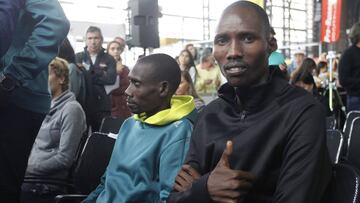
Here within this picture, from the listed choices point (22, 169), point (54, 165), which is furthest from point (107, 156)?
point (22, 169)

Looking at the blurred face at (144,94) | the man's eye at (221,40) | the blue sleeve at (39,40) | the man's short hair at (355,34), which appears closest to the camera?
the man's eye at (221,40)

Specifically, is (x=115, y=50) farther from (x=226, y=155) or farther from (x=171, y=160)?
(x=226, y=155)

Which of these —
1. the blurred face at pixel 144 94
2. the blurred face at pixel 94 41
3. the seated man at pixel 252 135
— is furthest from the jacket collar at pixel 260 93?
the blurred face at pixel 94 41

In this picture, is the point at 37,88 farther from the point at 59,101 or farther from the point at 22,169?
the point at 59,101

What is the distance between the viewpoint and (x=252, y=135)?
1.42 metres

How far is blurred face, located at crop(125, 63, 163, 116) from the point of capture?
229 cm

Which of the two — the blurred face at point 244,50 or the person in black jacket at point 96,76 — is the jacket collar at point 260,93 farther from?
the person in black jacket at point 96,76

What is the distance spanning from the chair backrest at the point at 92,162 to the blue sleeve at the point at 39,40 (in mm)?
642

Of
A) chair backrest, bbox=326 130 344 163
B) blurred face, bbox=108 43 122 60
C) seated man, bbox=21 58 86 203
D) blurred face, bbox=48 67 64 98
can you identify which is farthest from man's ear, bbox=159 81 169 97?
blurred face, bbox=108 43 122 60

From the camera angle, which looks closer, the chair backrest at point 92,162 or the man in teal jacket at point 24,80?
the man in teal jacket at point 24,80

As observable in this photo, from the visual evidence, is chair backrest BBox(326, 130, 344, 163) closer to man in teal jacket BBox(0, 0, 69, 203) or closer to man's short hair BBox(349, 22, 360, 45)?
man in teal jacket BBox(0, 0, 69, 203)

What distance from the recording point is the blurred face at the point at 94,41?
535cm

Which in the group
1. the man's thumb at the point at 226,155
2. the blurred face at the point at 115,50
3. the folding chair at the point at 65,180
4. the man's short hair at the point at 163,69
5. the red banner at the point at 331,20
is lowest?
the folding chair at the point at 65,180

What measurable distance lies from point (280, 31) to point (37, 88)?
20883mm
